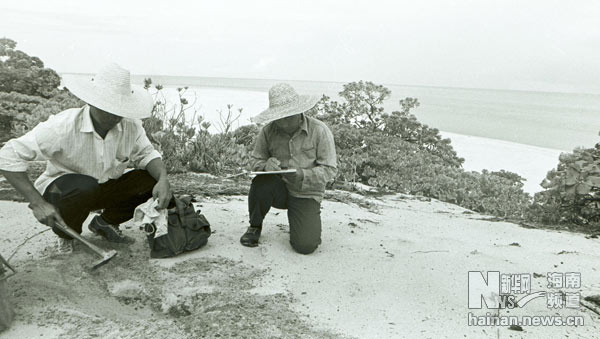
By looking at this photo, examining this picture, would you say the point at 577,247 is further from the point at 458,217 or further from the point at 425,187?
the point at 425,187

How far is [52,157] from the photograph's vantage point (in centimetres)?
254

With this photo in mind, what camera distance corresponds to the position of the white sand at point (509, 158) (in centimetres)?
978

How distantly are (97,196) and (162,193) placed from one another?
0.37 meters

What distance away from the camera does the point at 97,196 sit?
2709 mm

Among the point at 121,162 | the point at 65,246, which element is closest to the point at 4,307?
the point at 65,246

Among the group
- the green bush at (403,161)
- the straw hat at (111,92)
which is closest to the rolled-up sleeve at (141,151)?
the straw hat at (111,92)

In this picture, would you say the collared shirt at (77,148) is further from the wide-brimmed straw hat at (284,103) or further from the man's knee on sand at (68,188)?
the wide-brimmed straw hat at (284,103)

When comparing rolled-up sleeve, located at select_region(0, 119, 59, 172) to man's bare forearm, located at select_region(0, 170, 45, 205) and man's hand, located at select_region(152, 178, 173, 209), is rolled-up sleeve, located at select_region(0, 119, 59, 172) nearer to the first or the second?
man's bare forearm, located at select_region(0, 170, 45, 205)

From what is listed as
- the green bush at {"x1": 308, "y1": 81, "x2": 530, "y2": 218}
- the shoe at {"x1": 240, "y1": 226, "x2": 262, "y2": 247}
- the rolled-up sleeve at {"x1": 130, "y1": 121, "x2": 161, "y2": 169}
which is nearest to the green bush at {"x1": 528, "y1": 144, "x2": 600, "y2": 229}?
the green bush at {"x1": 308, "y1": 81, "x2": 530, "y2": 218}

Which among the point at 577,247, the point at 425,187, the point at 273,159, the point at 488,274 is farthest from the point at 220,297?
the point at 425,187

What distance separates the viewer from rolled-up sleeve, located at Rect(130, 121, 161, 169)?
9.36 ft

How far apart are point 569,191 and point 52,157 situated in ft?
12.7

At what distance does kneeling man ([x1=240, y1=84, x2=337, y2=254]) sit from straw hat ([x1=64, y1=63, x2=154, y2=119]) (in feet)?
2.54

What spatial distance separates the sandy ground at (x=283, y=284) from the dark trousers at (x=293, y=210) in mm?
98
